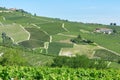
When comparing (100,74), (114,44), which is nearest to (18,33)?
(114,44)

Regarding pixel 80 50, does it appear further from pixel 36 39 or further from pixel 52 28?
pixel 52 28

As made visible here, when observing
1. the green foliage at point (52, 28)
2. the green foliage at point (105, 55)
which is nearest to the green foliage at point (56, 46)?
the green foliage at point (105, 55)

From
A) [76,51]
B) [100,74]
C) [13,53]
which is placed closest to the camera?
[100,74]

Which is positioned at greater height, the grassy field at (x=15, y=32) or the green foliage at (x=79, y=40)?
the grassy field at (x=15, y=32)

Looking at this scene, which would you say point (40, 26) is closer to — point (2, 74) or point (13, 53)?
point (13, 53)

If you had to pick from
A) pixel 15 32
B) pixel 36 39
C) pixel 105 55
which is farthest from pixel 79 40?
pixel 15 32

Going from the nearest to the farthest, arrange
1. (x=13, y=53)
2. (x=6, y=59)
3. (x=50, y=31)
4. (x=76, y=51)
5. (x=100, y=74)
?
(x=100, y=74), (x=6, y=59), (x=13, y=53), (x=76, y=51), (x=50, y=31)

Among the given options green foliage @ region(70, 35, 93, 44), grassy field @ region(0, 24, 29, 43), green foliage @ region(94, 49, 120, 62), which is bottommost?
green foliage @ region(94, 49, 120, 62)

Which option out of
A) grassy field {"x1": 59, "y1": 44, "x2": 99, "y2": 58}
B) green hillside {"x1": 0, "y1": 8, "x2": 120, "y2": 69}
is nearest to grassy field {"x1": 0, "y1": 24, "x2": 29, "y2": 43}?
green hillside {"x1": 0, "y1": 8, "x2": 120, "y2": 69}

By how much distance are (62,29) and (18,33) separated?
1956 cm

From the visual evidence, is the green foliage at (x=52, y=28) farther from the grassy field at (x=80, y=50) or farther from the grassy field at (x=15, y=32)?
the grassy field at (x=80, y=50)

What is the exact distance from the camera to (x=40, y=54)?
96.6 meters

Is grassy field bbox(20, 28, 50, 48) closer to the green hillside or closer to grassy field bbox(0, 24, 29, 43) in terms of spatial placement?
the green hillside

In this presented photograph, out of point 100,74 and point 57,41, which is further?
point 57,41
